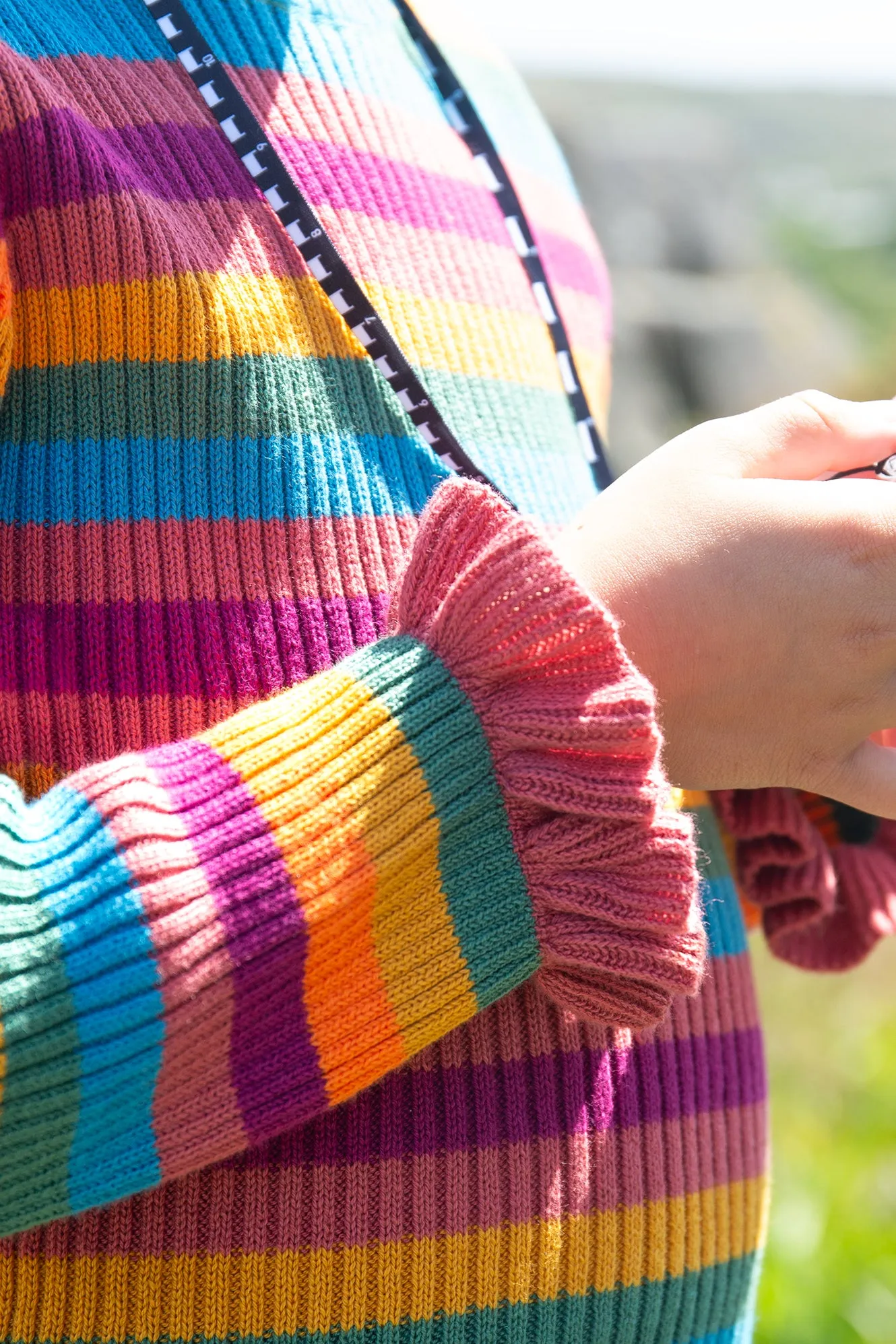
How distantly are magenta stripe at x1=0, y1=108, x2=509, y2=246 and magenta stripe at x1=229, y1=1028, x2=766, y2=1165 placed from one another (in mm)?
428

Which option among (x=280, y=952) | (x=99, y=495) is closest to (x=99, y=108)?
(x=99, y=495)

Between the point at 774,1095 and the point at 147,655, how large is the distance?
2580mm

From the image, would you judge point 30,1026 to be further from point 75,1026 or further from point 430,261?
point 430,261

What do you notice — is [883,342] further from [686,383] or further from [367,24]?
[367,24]

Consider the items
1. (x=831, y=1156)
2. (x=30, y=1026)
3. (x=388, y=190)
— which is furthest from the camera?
(x=831, y=1156)

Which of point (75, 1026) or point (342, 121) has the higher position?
point (342, 121)

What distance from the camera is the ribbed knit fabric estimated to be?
0.49 meters

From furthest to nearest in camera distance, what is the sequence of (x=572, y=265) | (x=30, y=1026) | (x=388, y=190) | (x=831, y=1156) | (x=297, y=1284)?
(x=831, y=1156) < (x=572, y=265) < (x=388, y=190) < (x=297, y=1284) < (x=30, y=1026)

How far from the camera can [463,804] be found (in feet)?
1.74

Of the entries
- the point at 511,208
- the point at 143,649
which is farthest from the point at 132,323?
the point at 511,208

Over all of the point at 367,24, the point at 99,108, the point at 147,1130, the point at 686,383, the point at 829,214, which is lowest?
the point at 147,1130

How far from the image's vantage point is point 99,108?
61cm

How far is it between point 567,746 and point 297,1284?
0.89 ft

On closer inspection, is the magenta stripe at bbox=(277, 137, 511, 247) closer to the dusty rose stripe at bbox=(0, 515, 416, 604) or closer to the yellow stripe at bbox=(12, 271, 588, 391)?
the yellow stripe at bbox=(12, 271, 588, 391)
